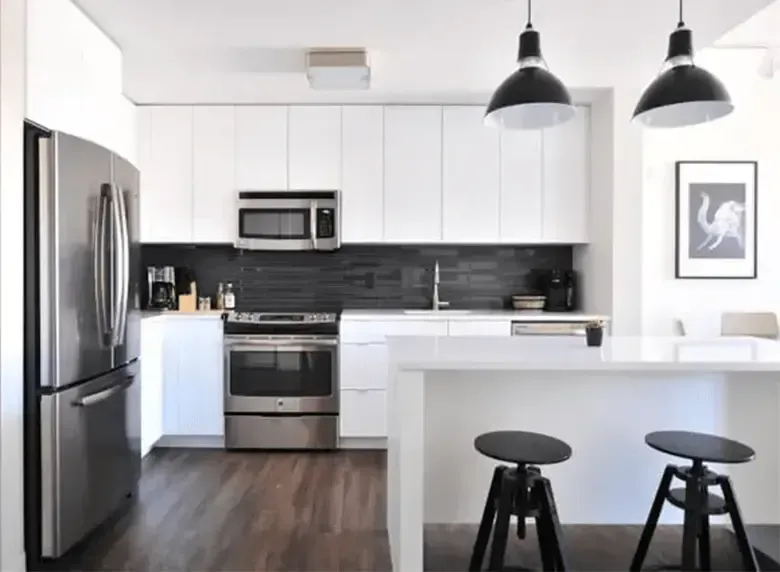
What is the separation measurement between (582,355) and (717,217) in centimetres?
300

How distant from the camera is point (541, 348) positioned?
241 centimetres

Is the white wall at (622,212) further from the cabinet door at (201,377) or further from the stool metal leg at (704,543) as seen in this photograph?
the cabinet door at (201,377)

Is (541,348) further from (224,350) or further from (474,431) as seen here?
(224,350)

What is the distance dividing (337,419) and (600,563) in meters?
2.07

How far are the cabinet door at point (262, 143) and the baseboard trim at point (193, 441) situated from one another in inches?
70.9

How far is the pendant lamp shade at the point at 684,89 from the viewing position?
2.23m

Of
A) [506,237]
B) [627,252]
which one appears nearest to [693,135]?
[627,252]

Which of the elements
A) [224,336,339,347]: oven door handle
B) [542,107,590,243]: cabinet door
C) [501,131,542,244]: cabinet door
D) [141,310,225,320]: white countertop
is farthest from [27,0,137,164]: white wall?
[542,107,590,243]: cabinet door

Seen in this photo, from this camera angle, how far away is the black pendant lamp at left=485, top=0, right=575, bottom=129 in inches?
90.4

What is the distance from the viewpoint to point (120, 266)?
279 cm

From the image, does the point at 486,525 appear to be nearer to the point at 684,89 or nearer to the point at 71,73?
the point at 684,89

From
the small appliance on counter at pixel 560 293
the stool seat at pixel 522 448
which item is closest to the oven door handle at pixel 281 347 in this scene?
A: the small appliance on counter at pixel 560 293

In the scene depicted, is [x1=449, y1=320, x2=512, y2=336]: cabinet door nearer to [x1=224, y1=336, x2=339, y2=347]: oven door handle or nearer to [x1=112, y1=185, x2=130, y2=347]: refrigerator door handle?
[x1=224, y1=336, x2=339, y2=347]: oven door handle

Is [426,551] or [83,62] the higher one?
[83,62]
